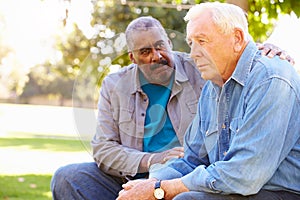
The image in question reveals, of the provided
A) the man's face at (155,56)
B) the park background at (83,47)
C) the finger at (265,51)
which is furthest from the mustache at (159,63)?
the finger at (265,51)

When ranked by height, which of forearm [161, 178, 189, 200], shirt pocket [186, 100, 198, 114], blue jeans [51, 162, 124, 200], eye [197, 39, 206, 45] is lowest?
blue jeans [51, 162, 124, 200]

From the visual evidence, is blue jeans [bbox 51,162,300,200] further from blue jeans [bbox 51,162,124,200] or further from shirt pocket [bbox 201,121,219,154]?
shirt pocket [bbox 201,121,219,154]

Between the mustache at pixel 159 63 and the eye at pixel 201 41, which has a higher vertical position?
the eye at pixel 201 41

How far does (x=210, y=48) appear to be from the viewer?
2527 mm

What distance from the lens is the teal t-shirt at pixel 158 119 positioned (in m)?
2.90

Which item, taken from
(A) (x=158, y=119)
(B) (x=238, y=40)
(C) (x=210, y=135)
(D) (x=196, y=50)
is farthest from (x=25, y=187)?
(B) (x=238, y=40)

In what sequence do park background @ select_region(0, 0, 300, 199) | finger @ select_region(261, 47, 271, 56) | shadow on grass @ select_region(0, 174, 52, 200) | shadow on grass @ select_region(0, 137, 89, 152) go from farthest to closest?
shadow on grass @ select_region(0, 137, 89, 152), shadow on grass @ select_region(0, 174, 52, 200), park background @ select_region(0, 0, 300, 199), finger @ select_region(261, 47, 271, 56)

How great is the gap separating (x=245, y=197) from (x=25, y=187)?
16.5 feet

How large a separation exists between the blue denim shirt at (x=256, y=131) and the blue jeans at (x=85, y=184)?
0.70 m

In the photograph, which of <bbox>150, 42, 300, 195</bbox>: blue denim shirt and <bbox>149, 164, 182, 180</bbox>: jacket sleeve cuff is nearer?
<bbox>150, 42, 300, 195</bbox>: blue denim shirt

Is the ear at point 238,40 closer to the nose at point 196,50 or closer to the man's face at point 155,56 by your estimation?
the nose at point 196,50

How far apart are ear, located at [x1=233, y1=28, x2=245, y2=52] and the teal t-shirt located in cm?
45

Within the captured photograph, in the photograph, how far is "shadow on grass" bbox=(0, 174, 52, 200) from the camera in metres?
6.38

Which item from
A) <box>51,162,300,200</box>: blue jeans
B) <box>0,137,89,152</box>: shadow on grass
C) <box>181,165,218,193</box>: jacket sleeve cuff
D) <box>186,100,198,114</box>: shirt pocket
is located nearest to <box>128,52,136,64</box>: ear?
<box>186,100,198,114</box>: shirt pocket
